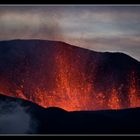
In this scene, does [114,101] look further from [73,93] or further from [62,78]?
[62,78]

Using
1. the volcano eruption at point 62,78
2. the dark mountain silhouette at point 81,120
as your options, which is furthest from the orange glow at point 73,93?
the dark mountain silhouette at point 81,120

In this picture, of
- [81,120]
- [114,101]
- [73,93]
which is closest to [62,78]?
[73,93]

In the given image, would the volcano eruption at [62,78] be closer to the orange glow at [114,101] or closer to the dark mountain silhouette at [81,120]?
the orange glow at [114,101]

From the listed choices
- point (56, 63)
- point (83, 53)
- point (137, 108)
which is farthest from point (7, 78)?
point (137, 108)

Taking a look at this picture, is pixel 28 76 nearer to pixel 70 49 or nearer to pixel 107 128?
pixel 70 49
